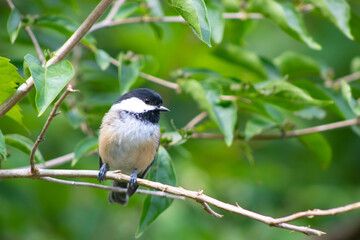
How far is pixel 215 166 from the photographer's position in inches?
205

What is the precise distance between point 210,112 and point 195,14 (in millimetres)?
926

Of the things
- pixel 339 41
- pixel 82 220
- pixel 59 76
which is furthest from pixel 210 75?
pixel 339 41

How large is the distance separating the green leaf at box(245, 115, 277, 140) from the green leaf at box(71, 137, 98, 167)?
999 mm

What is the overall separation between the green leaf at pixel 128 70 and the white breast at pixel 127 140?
290mm

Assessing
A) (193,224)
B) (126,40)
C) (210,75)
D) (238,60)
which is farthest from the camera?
(126,40)

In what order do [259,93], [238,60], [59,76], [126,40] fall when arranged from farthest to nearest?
1. [126,40]
2. [238,60]
3. [259,93]
4. [59,76]

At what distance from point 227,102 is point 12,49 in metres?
2.60

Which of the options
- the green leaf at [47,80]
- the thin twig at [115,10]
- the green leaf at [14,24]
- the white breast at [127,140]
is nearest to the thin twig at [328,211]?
the green leaf at [47,80]

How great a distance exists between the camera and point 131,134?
3016 mm

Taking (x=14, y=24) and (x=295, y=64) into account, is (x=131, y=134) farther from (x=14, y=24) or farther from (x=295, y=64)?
(x=295, y=64)

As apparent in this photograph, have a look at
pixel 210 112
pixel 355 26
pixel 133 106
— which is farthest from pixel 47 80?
pixel 355 26

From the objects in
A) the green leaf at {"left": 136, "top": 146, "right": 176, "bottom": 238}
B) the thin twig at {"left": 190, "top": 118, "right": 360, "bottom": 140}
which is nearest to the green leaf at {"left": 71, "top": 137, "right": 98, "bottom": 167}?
the green leaf at {"left": 136, "top": 146, "right": 176, "bottom": 238}

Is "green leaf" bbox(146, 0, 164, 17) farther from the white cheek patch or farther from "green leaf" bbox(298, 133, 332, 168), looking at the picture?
"green leaf" bbox(298, 133, 332, 168)

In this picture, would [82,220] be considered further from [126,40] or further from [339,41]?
[339,41]
